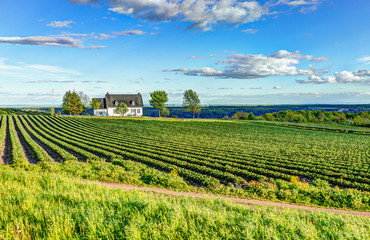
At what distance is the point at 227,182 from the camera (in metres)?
16.9

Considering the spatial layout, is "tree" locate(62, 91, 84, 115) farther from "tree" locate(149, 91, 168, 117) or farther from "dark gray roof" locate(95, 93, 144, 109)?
"tree" locate(149, 91, 168, 117)

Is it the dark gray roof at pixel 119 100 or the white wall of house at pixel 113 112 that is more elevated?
the dark gray roof at pixel 119 100

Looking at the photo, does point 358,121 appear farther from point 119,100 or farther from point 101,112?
point 101,112

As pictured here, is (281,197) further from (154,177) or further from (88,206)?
(88,206)

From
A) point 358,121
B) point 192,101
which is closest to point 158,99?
point 192,101

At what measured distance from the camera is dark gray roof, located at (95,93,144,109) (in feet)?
325

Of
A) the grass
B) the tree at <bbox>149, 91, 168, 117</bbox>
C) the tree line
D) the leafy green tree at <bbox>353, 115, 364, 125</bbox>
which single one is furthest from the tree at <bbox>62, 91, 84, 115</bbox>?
the leafy green tree at <bbox>353, 115, 364, 125</bbox>

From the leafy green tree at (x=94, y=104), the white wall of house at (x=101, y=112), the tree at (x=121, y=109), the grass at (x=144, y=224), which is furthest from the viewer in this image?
the white wall of house at (x=101, y=112)

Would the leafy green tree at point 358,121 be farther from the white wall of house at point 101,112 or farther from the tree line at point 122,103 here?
the white wall of house at point 101,112

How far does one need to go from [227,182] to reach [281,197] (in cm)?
460

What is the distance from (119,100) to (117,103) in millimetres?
1696

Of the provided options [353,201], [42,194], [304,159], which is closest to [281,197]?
[353,201]

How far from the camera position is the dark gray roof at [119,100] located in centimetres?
9900

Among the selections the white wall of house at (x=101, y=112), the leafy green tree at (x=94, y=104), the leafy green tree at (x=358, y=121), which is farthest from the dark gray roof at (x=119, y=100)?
the leafy green tree at (x=358, y=121)
